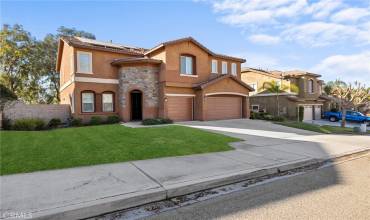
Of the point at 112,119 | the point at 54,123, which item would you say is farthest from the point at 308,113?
the point at 54,123

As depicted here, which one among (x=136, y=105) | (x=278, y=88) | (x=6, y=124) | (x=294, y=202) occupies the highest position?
(x=278, y=88)

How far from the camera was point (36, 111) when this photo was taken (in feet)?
57.0

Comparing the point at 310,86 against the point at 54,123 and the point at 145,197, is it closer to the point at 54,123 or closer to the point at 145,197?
the point at 54,123

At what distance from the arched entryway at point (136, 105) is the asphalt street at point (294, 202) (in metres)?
15.8

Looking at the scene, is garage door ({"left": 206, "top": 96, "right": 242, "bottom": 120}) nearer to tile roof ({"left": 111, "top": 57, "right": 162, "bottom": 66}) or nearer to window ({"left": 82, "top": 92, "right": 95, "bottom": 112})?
tile roof ({"left": 111, "top": 57, "right": 162, "bottom": 66})

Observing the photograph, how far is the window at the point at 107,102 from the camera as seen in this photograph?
63.3 feet

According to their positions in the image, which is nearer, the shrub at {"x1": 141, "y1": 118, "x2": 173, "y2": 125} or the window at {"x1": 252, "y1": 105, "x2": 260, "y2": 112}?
the shrub at {"x1": 141, "y1": 118, "x2": 173, "y2": 125}

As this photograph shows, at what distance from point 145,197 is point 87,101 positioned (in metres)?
15.7

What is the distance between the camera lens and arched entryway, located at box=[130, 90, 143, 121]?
20.4 metres

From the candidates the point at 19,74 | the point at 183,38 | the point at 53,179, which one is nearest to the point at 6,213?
the point at 53,179

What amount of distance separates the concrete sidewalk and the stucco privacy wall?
1260 cm

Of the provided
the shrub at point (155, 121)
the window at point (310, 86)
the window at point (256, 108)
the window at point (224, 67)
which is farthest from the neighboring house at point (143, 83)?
the window at point (310, 86)

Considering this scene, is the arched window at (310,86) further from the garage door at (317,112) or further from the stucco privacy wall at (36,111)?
the stucco privacy wall at (36,111)

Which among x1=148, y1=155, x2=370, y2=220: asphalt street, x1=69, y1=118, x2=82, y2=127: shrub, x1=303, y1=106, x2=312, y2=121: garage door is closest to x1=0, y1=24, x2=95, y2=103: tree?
x1=69, y1=118, x2=82, y2=127: shrub
